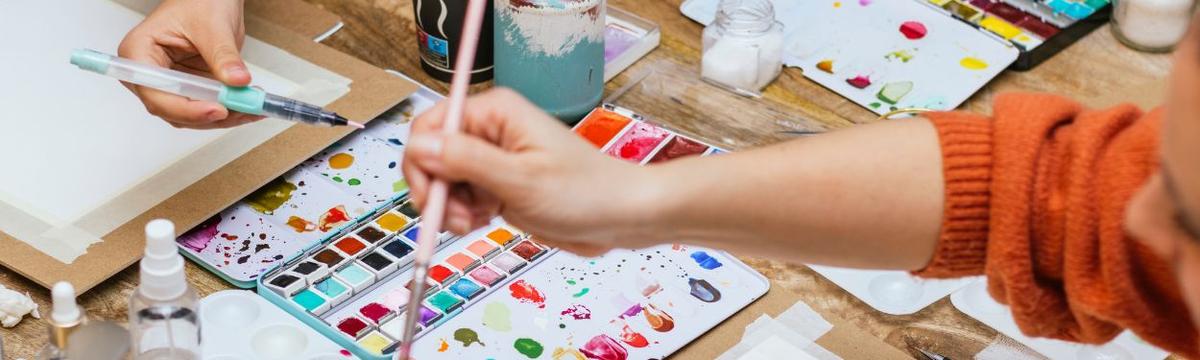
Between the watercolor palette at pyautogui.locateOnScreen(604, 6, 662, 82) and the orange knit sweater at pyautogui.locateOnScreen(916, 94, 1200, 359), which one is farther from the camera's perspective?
the watercolor palette at pyautogui.locateOnScreen(604, 6, 662, 82)

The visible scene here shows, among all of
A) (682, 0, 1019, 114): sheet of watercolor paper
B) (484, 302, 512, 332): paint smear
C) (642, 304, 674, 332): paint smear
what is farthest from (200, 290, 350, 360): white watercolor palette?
(682, 0, 1019, 114): sheet of watercolor paper

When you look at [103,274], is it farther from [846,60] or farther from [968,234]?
[846,60]

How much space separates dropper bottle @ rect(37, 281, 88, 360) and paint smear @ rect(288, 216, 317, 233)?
271 millimetres

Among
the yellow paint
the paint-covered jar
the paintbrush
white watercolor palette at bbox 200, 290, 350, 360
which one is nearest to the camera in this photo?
the paintbrush

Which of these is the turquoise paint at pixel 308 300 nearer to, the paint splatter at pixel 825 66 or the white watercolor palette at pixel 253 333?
the white watercolor palette at pixel 253 333

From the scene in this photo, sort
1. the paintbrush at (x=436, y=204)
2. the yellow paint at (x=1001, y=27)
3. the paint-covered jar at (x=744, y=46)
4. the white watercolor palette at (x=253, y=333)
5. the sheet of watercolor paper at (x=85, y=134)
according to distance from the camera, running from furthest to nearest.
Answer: the yellow paint at (x=1001, y=27) < the paint-covered jar at (x=744, y=46) < the sheet of watercolor paper at (x=85, y=134) < the white watercolor palette at (x=253, y=333) < the paintbrush at (x=436, y=204)

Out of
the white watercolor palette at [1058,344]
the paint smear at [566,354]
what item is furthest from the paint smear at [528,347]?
the white watercolor palette at [1058,344]

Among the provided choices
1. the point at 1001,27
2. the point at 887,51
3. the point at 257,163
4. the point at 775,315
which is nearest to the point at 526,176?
the point at 775,315

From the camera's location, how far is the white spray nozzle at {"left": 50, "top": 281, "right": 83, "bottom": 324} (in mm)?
861

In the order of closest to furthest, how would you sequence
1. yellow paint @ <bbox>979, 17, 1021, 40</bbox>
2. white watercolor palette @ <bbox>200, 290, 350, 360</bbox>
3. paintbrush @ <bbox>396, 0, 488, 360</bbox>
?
1. paintbrush @ <bbox>396, 0, 488, 360</bbox>
2. white watercolor palette @ <bbox>200, 290, 350, 360</bbox>
3. yellow paint @ <bbox>979, 17, 1021, 40</bbox>

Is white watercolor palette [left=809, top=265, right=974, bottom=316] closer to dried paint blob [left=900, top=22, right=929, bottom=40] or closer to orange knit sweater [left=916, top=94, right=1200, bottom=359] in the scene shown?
orange knit sweater [left=916, top=94, right=1200, bottom=359]

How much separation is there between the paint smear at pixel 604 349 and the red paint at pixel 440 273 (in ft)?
0.44

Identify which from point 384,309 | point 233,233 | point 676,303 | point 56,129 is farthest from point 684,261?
point 56,129

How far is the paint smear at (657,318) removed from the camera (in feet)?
3.56
